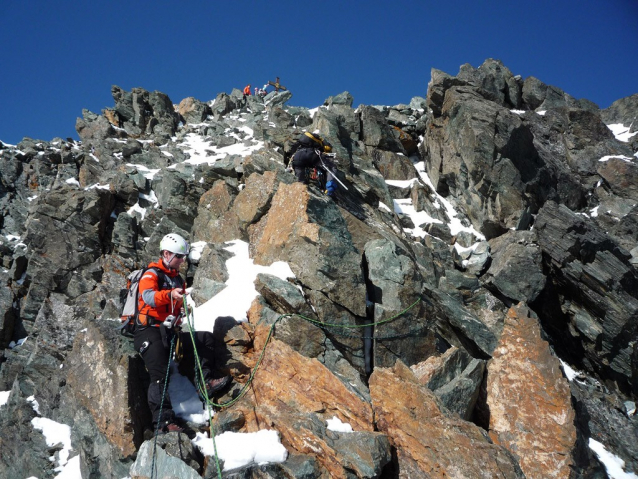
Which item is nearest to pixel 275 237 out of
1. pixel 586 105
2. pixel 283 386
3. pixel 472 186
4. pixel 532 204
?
pixel 283 386

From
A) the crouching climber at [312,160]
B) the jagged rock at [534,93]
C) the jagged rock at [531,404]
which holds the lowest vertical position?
the jagged rock at [531,404]

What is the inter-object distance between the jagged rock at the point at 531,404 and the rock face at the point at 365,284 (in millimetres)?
39

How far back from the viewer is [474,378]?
9.20 meters

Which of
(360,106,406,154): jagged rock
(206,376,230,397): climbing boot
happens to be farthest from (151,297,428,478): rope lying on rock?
(360,106,406,154): jagged rock

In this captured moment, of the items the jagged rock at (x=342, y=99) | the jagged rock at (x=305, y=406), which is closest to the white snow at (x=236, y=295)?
the jagged rock at (x=305, y=406)

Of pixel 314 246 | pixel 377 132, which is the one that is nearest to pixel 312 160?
pixel 314 246

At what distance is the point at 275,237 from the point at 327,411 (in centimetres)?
588

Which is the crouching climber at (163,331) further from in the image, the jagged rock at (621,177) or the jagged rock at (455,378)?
the jagged rock at (621,177)

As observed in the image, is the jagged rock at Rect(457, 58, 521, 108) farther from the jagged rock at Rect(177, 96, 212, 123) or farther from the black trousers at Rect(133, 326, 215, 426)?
the black trousers at Rect(133, 326, 215, 426)

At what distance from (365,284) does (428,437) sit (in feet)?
16.3

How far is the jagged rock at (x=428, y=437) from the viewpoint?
22.2ft

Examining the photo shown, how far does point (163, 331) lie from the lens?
25.1 ft

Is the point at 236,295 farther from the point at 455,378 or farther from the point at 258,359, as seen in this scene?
the point at 455,378

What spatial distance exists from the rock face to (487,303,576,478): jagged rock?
0.04 m
